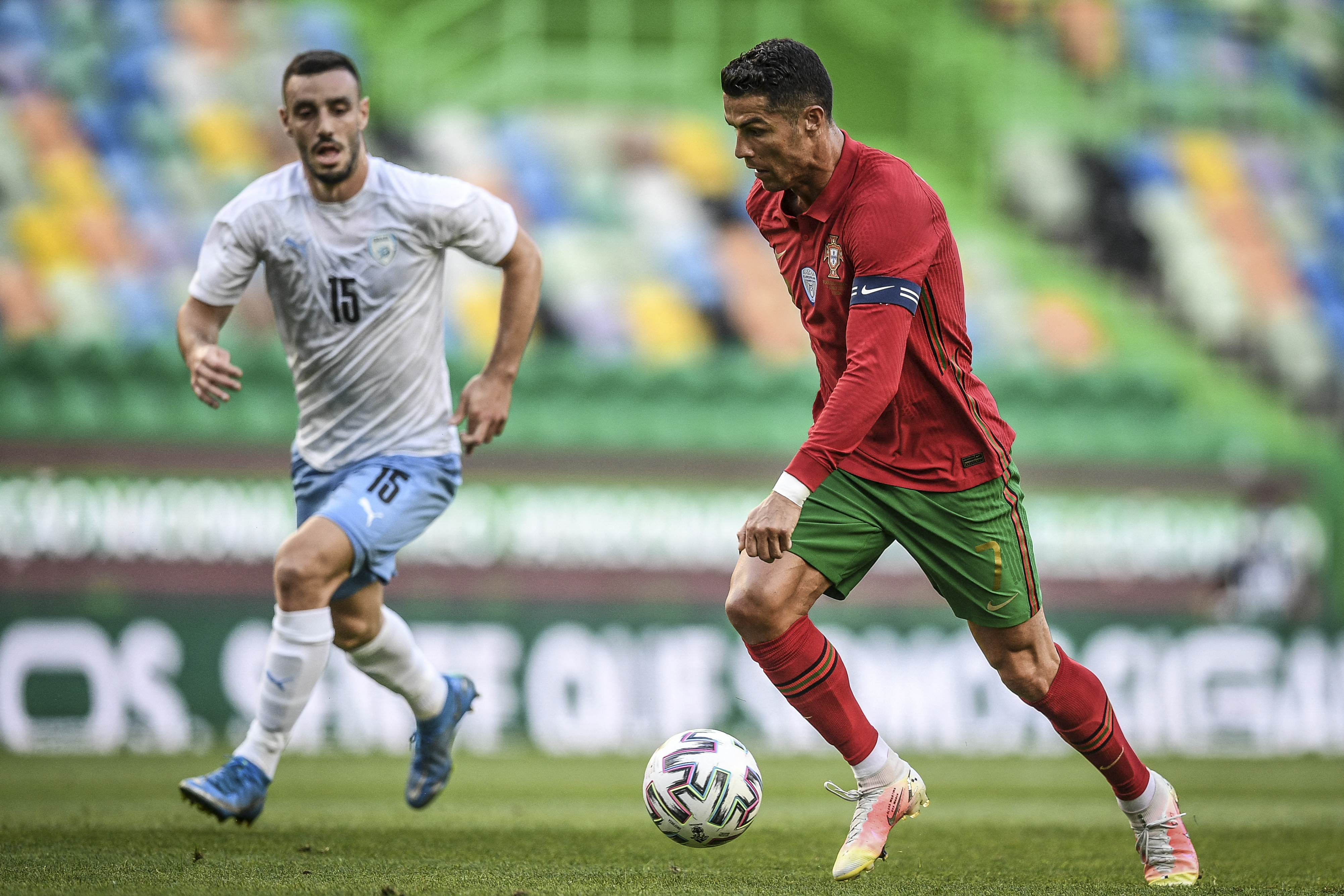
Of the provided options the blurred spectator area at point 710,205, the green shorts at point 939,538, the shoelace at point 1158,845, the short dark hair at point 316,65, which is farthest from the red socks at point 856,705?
the blurred spectator area at point 710,205

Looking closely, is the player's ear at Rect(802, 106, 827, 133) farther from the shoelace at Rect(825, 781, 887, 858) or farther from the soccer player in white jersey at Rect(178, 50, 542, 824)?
the shoelace at Rect(825, 781, 887, 858)

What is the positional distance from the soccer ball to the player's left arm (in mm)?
1211

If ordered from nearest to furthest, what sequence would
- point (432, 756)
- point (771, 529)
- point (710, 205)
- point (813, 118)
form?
point (771, 529)
point (813, 118)
point (432, 756)
point (710, 205)

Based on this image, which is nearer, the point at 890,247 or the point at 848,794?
the point at 890,247

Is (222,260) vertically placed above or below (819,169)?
below

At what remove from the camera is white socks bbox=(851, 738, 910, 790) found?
4211 millimetres

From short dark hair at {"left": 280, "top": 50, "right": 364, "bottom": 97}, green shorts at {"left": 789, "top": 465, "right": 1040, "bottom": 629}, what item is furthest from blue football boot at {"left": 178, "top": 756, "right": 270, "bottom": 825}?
short dark hair at {"left": 280, "top": 50, "right": 364, "bottom": 97}

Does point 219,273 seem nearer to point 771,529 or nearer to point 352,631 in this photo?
point 352,631

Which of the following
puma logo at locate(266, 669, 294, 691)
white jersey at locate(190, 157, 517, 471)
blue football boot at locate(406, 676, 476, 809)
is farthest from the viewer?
blue football boot at locate(406, 676, 476, 809)

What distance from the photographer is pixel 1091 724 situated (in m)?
4.27

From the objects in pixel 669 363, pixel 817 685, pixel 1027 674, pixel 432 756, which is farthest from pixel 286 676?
pixel 669 363

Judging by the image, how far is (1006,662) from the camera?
14.0 feet

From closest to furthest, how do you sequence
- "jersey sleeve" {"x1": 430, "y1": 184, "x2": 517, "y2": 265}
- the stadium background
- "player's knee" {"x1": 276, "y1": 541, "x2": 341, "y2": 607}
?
1. "player's knee" {"x1": 276, "y1": 541, "x2": 341, "y2": 607}
2. "jersey sleeve" {"x1": 430, "y1": 184, "x2": 517, "y2": 265}
3. the stadium background

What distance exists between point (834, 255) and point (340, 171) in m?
1.71
